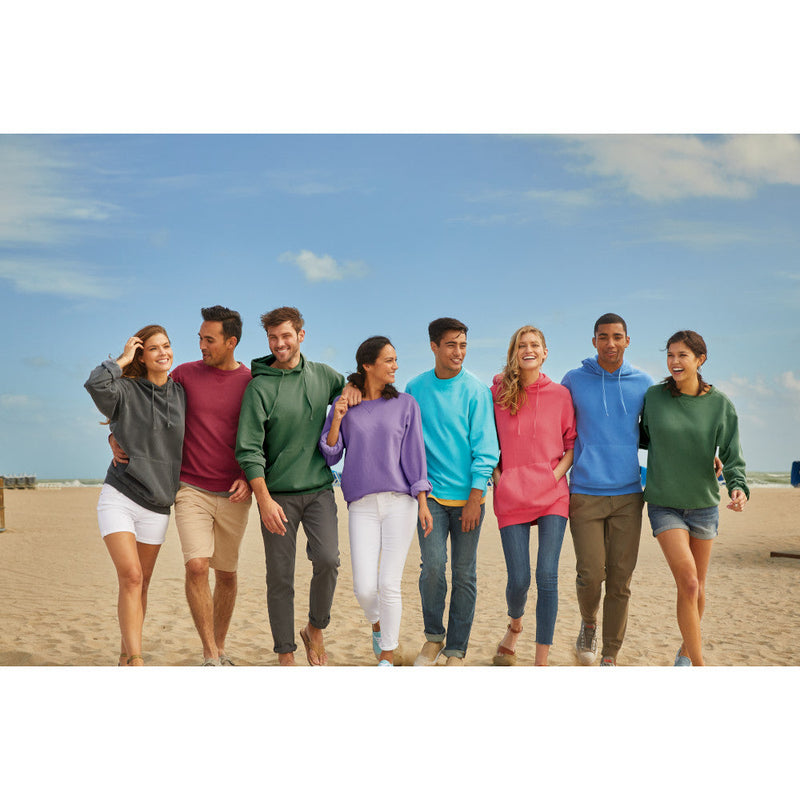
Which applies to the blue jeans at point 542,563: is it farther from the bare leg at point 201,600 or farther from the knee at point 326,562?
the bare leg at point 201,600

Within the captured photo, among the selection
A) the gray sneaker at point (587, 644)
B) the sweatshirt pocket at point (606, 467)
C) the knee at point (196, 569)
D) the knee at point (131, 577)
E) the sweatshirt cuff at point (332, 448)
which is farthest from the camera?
the gray sneaker at point (587, 644)

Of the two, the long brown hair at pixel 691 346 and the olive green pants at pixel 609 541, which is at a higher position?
the long brown hair at pixel 691 346

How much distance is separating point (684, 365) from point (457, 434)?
1331 mm

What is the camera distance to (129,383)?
13.9ft

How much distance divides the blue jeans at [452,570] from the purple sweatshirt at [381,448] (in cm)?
28

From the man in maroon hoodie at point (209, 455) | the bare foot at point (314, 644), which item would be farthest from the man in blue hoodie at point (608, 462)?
the man in maroon hoodie at point (209, 455)

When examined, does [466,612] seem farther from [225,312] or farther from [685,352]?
[225,312]

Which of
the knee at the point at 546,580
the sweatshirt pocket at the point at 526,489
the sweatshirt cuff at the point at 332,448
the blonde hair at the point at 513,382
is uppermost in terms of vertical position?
the blonde hair at the point at 513,382

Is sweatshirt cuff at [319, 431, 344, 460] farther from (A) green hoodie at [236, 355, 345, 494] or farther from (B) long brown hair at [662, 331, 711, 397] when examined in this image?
(B) long brown hair at [662, 331, 711, 397]

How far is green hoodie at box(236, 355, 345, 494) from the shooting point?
423 cm

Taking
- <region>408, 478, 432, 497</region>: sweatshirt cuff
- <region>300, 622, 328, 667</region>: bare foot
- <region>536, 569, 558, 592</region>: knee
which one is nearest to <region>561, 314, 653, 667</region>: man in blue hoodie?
<region>536, 569, 558, 592</region>: knee

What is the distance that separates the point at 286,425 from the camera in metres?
4.30

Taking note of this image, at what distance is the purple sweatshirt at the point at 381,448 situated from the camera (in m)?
4.20

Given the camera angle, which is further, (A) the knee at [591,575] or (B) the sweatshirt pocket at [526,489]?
(A) the knee at [591,575]
